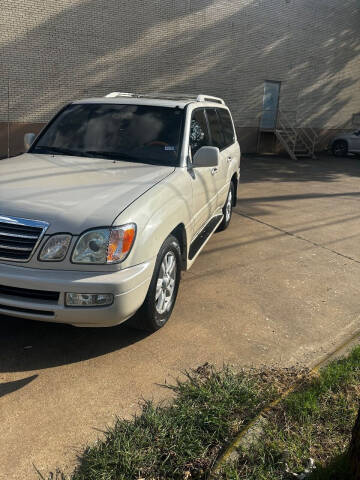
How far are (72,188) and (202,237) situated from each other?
1.93 meters

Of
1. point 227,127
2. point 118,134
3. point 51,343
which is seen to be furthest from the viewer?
point 227,127

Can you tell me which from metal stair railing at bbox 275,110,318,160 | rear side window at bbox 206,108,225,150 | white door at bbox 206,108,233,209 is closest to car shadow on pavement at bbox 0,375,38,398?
white door at bbox 206,108,233,209

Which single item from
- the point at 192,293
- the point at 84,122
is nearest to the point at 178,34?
the point at 84,122

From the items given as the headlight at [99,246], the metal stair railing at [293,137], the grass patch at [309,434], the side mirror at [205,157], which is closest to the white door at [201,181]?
the side mirror at [205,157]

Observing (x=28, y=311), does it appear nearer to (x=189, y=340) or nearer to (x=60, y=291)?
(x=60, y=291)

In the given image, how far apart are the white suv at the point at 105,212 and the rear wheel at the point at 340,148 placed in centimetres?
1711

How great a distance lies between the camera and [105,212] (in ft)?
10.00

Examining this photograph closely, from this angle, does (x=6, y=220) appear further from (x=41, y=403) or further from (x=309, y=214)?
(x=309, y=214)

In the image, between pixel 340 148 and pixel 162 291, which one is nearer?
pixel 162 291

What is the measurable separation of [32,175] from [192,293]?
1.95 metres

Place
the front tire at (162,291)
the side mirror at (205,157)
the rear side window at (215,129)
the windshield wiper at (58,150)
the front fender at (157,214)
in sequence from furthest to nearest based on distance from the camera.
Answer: the rear side window at (215,129) → the windshield wiper at (58,150) → the side mirror at (205,157) → the front tire at (162,291) → the front fender at (157,214)

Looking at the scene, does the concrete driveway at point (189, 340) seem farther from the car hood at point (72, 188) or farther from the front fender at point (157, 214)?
the car hood at point (72, 188)

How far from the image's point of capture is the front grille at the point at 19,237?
2.98 m

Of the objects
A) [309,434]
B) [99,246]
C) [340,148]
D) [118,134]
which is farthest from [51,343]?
[340,148]
